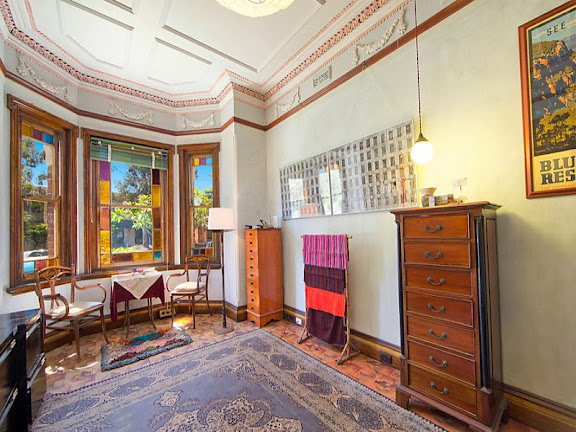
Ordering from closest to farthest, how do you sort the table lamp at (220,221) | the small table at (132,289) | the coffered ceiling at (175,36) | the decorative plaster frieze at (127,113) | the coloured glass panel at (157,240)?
the coffered ceiling at (175,36)
the small table at (132,289)
the table lamp at (220,221)
the decorative plaster frieze at (127,113)
the coloured glass panel at (157,240)

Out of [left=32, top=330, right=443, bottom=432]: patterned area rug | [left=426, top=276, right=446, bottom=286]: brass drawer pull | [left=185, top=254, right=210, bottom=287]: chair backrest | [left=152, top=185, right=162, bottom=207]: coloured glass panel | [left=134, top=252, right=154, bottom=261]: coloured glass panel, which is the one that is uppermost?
[left=152, top=185, right=162, bottom=207]: coloured glass panel

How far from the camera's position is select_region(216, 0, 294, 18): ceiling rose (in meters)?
2.01

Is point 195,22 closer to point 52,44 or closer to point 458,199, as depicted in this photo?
point 52,44

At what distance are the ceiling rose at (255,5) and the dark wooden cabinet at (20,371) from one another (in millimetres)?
2770

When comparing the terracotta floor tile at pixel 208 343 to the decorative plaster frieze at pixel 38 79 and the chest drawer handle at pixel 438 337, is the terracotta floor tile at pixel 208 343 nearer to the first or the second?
the chest drawer handle at pixel 438 337

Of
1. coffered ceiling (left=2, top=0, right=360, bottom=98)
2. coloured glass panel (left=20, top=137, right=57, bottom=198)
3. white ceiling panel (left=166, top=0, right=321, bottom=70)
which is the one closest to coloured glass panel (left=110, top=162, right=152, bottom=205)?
coloured glass panel (left=20, top=137, right=57, bottom=198)

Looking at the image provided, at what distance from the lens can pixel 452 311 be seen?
166 centimetres

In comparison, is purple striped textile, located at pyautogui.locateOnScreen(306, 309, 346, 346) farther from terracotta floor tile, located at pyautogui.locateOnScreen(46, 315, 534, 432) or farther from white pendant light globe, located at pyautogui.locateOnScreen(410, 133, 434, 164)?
white pendant light globe, located at pyautogui.locateOnScreen(410, 133, 434, 164)

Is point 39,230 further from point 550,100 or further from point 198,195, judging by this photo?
point 550,100

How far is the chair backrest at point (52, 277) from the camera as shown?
2.74 metres

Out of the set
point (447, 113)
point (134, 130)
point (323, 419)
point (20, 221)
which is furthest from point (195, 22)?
point (323, 419)

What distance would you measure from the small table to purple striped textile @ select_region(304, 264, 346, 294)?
215 cm

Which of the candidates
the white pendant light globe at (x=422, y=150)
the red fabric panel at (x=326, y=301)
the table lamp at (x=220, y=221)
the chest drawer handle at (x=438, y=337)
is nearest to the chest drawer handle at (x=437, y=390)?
the chest drawer handle at (x=438, y=337)

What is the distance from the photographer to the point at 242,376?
2.34 m
